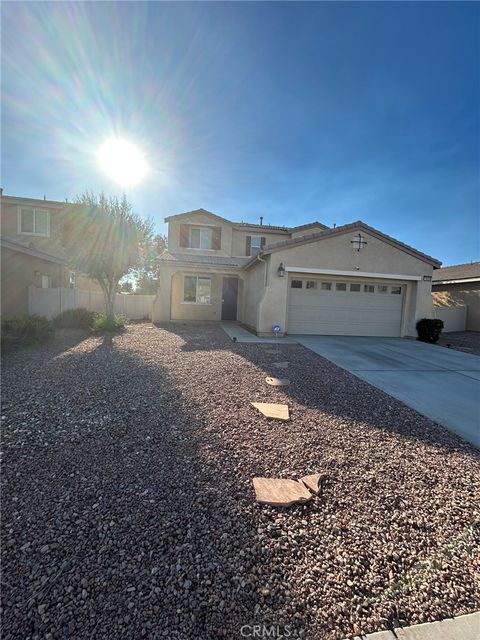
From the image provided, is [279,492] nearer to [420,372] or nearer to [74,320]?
[420,372]

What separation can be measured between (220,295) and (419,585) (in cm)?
1458

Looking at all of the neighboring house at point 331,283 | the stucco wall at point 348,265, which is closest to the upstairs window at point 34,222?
the neighboring house at point 331,283

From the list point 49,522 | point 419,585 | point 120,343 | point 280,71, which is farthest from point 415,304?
point 49,522

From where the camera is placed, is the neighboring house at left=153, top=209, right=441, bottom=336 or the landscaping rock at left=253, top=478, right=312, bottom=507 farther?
the neighboring house at left=153, top=209, right=441, bottom=336

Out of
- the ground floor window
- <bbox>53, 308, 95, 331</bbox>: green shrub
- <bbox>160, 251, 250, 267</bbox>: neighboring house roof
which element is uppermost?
<bbox>160, 251, 250, 267</bbox>: neighboring house roof

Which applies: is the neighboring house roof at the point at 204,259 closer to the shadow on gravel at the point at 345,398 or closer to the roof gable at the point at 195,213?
the roof gable at the point at 195,213

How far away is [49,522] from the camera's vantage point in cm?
219

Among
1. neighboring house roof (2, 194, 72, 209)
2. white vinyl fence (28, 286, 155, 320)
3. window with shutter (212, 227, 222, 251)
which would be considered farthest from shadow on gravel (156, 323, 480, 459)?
neighboring house roof (2, 194, 72, 209)

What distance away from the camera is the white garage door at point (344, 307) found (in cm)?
1213

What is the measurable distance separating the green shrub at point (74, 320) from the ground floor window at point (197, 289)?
487cm

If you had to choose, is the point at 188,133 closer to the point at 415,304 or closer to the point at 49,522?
the point at 49,522

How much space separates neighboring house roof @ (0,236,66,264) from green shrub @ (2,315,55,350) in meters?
2.57

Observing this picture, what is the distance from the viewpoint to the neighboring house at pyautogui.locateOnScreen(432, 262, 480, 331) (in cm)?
1723

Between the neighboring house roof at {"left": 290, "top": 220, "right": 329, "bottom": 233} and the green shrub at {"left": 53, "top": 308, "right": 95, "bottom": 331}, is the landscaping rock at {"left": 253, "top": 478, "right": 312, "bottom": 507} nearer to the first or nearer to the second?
the green shrub at {"left": 53, "top": 308, "right": 95, "bottom": 331}
